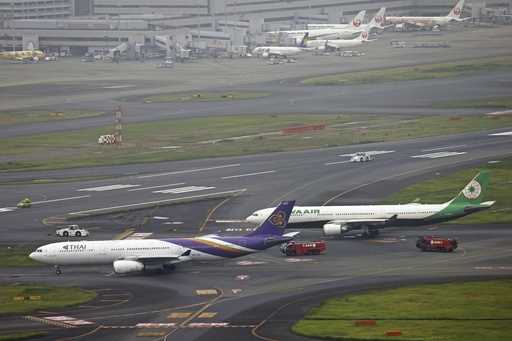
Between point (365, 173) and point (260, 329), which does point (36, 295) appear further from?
point (365, 173)

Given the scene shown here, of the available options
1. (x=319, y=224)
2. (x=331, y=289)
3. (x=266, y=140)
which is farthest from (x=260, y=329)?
(x=266, y=140)

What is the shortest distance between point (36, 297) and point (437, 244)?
37162 mm

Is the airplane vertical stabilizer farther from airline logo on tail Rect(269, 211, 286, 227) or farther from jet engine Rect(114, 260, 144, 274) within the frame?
jet engine Rect(114, 260, 144, 274)

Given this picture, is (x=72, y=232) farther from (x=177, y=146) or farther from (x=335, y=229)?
(x=177, y=146)

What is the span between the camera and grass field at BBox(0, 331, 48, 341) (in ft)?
286

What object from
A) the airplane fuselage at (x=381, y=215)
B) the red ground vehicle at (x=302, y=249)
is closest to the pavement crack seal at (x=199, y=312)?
the red ground vehicle at (x=302, y=249)

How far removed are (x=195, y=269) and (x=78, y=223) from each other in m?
27.0

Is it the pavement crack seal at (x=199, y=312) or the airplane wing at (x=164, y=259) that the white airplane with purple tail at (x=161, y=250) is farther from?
the pavement crack seal at (x=199, y=312)

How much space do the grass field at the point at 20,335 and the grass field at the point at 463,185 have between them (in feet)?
176

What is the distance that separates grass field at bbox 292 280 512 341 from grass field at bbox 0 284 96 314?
811 inches

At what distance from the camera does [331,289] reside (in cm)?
10050

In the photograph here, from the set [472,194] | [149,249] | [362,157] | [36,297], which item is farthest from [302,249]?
[362,157]

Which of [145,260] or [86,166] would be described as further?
[86,166]

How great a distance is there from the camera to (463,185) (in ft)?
484
